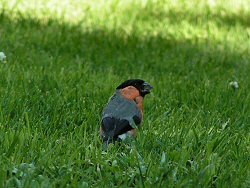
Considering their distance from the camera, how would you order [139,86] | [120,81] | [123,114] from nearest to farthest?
[123,114]
[139,86]
[120,81]

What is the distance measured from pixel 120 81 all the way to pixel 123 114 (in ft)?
5.72

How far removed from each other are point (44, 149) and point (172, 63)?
3881 millimetres

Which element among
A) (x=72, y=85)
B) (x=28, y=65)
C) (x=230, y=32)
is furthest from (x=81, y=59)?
(x=230, y=32)

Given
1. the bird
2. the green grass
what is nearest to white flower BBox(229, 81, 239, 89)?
the green grass

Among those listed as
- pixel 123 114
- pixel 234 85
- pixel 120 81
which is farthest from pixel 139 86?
pixel 234 85

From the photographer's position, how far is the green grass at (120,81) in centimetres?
401

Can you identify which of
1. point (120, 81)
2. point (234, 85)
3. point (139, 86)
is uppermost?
point (139, 86)

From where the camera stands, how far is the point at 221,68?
7.93m

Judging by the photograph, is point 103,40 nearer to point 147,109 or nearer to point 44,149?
point 147,109

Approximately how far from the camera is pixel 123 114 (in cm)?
482

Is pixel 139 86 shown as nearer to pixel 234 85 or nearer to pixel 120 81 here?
pixel 120 81

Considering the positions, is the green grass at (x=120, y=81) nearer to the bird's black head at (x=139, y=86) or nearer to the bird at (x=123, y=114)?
the bird at (x=123, y=114)

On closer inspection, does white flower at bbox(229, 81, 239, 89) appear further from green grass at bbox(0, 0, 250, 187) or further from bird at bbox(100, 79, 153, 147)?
bird at bbox(100, 79, 153, 147)

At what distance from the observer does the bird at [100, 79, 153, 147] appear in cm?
464
